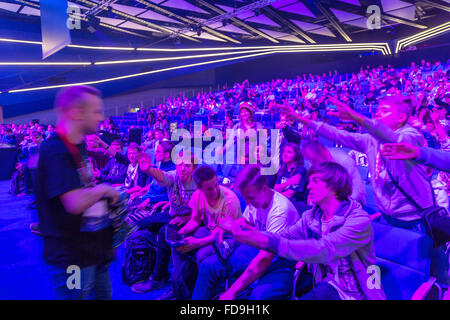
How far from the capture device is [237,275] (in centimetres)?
207

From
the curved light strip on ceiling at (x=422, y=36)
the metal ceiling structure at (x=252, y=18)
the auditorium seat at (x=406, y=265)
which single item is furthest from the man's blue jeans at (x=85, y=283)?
the curved light strip on ceiling at (x=422, y=36)

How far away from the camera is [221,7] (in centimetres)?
1453

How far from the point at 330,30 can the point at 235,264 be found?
2044cm

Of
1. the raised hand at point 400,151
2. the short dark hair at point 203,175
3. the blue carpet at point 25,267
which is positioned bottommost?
the blue carpet at point 25,267

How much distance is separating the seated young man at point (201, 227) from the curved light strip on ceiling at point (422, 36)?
2104cm

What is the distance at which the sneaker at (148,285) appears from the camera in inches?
104

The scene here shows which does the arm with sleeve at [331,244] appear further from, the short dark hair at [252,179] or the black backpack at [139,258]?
the black backpack at [139,258]

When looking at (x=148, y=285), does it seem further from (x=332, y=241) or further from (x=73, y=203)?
(x=332, y=241)

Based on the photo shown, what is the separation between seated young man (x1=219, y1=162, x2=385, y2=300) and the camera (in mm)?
1427

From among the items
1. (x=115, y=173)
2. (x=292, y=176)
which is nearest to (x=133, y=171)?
(x=115, y=173)

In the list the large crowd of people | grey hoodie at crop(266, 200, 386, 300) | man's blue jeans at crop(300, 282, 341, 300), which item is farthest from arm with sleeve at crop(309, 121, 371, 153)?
man's blue jeans at crop(300, 282, 341, 300)

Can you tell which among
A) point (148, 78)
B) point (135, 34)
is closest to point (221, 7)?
point (135, 34)

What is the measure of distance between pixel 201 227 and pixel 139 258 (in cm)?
73
